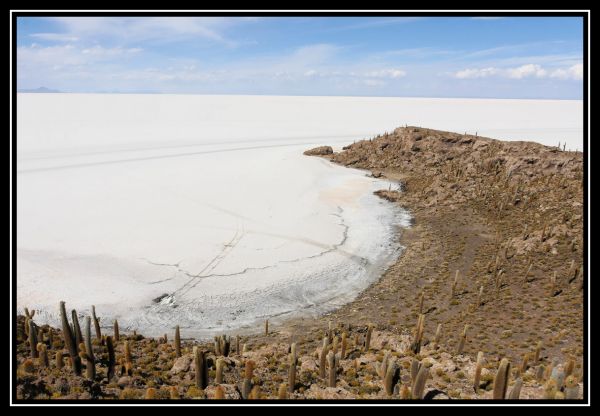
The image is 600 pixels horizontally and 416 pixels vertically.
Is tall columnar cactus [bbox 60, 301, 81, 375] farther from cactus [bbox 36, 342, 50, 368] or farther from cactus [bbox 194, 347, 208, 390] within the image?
cactus [bbox 194, 347, 208, 390]

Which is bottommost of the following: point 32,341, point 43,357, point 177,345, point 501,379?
point 177,345

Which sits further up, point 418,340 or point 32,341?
point 32,341

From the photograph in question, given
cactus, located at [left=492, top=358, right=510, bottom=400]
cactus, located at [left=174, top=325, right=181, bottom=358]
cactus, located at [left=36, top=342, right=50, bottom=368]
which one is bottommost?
cactus, located at [left=174, top=325, right=181, bottom=358]

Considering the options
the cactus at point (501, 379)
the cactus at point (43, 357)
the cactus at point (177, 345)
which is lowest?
the cactus at point (177, 345)

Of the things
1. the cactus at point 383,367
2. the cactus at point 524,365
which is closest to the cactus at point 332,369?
the cactus at point 383,367

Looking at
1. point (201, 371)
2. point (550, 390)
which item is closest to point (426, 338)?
point (550, 390)

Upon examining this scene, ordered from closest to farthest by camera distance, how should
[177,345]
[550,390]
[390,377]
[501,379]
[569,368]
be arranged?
[501,379] < [550,390] < [390,377] < [569,368] < [177,345]

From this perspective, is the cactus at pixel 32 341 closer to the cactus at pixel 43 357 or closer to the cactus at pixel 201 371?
the cactus at pixel 43 357

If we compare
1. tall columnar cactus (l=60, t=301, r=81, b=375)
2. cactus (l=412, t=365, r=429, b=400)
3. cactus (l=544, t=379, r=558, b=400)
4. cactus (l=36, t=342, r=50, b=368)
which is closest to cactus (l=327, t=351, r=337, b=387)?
cactus (l=412, t=365, r=429, b=400)

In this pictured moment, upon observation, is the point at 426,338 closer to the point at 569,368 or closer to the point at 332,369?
the point at 569,368
